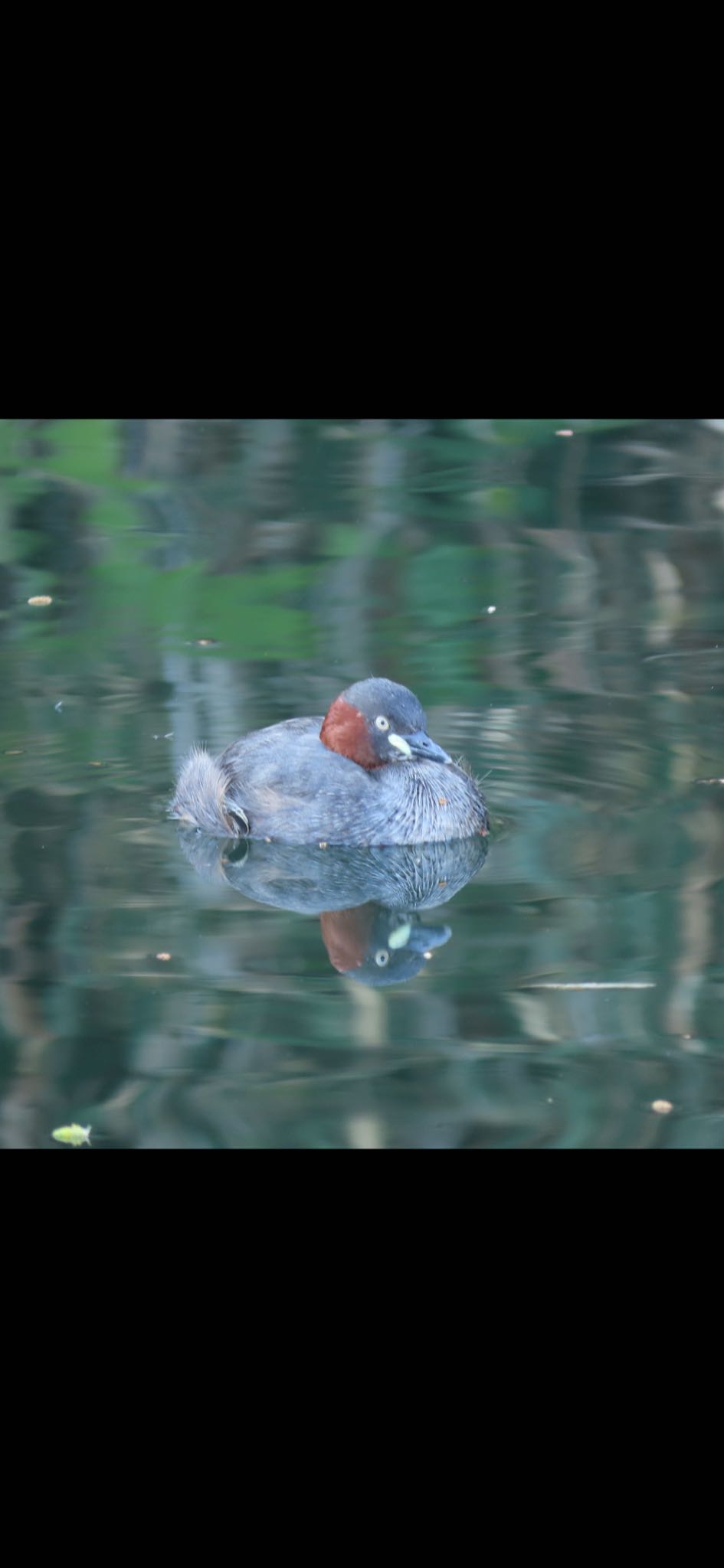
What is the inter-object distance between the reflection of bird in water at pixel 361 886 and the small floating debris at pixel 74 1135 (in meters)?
1.07

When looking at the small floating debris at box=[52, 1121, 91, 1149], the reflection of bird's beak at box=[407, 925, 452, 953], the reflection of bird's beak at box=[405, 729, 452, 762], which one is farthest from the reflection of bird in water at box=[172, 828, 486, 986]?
the small floating debris at box=[52, 1121, 91, 1149]

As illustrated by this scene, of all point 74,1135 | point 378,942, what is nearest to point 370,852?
point 378,942

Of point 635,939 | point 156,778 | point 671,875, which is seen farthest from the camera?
point 156,778

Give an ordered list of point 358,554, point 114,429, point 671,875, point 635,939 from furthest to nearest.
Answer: point 114,429 < point 358,554 < point 671,875 < point 635,939

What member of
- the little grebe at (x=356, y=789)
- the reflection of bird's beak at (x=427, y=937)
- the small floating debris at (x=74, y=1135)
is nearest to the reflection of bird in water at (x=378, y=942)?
the reflection of bird's beak at (x=427, y=937)

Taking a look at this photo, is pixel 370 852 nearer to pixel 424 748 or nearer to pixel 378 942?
pixel 424 748

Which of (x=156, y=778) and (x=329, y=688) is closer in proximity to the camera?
(x=156, y=778)

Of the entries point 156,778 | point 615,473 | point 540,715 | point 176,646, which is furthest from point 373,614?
point 615,473

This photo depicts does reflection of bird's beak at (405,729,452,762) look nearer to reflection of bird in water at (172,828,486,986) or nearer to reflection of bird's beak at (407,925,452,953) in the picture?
reflection of bird in water at (172,828,486,986)

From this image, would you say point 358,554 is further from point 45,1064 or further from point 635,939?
point 45,1064

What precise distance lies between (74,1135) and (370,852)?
1997 millimetres

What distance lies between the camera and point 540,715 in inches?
269

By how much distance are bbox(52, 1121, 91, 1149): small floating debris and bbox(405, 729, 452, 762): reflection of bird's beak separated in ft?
6.72

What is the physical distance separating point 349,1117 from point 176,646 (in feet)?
12.3
